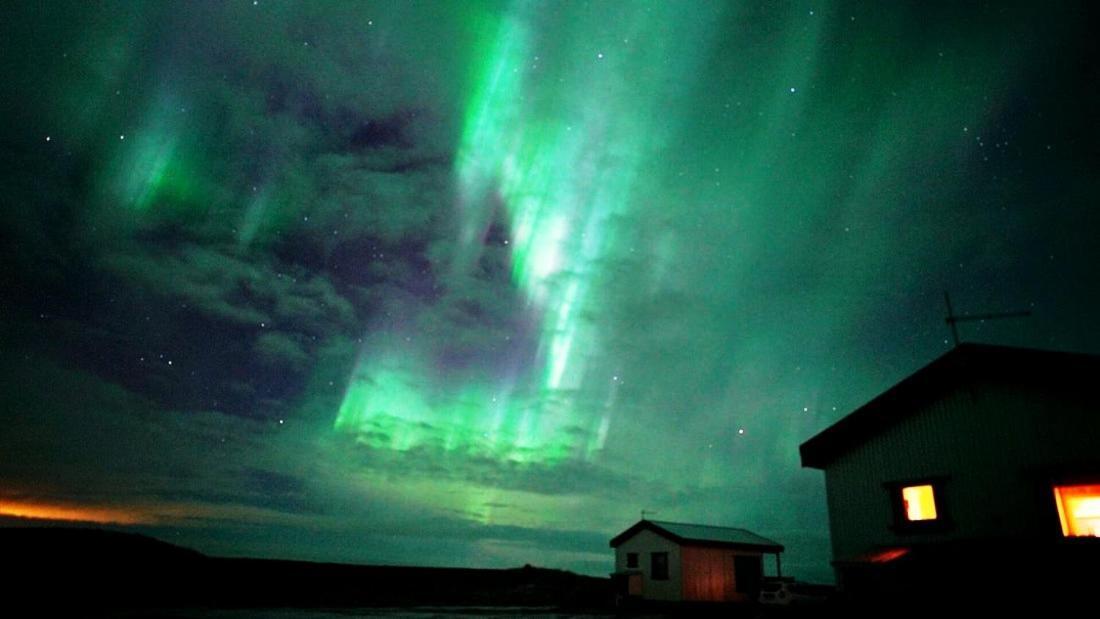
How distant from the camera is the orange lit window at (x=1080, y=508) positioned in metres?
16.8

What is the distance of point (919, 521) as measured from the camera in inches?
740

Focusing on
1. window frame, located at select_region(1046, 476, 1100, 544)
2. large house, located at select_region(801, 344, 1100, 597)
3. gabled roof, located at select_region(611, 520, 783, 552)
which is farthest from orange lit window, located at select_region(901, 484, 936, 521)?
gabled roof, located at select_region(611, 520, 783, 552)

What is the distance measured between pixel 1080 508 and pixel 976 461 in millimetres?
2984

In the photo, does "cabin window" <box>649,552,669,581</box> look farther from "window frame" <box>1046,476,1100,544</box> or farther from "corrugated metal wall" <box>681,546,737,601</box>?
"window frame" <box>1046,476,1100,544</box>

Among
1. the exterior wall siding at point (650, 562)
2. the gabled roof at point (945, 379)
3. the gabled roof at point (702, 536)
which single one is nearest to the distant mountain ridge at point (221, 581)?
the exterior wall siding at point (650, 562)

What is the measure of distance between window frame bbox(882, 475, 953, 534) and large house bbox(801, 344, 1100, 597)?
33mm

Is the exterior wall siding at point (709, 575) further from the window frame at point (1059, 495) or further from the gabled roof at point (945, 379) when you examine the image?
the window frame at point (1059, 495)

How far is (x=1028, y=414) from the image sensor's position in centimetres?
1756

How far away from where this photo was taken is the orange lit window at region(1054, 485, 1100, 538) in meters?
16.8

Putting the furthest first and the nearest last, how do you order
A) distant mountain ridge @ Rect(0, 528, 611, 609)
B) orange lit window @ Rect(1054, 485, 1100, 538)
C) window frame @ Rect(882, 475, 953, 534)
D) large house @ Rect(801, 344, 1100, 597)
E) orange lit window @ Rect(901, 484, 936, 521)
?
distant mountain ridge @ Rect(0, 528, 611, 609)
orange lit window @ Rect(901, 484, 936, 521)
window frame @ Rect(882, 475, 953, 534)
orange lit window @ Rect(1054, 485, 1100, 538)
large house @ Rect(801, 344, 1100, 597)

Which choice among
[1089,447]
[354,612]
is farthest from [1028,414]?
[354,612]

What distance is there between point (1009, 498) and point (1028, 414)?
102 inches

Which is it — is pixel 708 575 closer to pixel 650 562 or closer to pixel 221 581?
pixel 650 562

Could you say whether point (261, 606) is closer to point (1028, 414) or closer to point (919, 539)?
point (919, 539)
